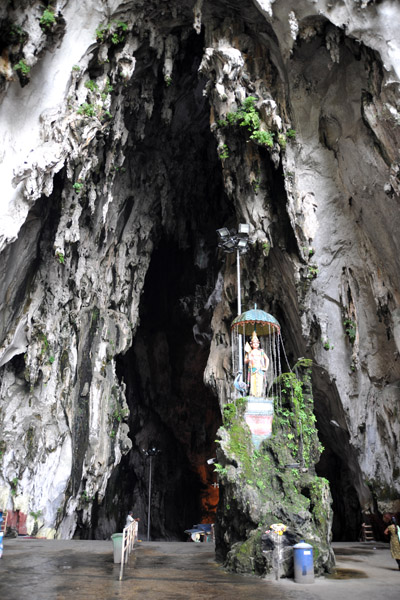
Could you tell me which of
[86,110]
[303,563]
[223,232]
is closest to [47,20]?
[86,110]

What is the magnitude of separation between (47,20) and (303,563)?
1190 cm

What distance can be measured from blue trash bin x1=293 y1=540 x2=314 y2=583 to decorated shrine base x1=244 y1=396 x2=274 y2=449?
2.56 metres

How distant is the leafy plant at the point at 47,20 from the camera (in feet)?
34.8

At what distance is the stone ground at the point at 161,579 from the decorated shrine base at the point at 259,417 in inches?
94.3

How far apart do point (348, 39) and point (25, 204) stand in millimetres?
9330

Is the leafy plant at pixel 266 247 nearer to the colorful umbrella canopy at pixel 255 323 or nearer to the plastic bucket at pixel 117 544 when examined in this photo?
the colorful umbrella canopy at pixel 255 323

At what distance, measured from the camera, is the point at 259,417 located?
9344mm

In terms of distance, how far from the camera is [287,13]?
12938mm

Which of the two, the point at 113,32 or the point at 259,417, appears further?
the point at 113,32

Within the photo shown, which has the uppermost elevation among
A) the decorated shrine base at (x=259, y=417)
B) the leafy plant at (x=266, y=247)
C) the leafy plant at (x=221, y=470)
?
the leafy plant at (x=266, y=247)

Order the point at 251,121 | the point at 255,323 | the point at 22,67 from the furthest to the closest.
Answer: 1. the point at 251,121
2. the point at 255,323
3. the point at 22,67

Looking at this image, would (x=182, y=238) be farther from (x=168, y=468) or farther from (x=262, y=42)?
(x=168, y=468)

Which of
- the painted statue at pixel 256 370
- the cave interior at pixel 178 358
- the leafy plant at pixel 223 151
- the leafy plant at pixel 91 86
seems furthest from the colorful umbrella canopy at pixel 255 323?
the cave interior at pixel 178 358

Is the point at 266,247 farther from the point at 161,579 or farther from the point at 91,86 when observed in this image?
the point at 161,579
